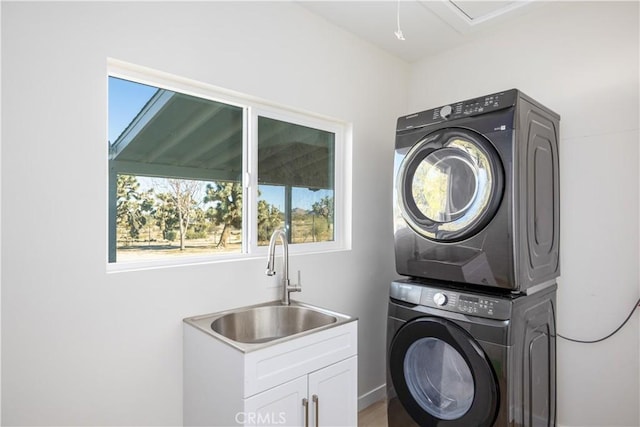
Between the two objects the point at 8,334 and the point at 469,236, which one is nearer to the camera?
the point at 8,334

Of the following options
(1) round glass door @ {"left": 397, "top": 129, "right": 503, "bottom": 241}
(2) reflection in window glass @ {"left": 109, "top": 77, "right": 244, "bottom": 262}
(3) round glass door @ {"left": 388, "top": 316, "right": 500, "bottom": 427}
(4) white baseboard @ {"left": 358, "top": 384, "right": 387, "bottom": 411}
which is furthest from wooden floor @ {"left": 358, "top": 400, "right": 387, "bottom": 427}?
(2) reflection in window glass @ {"left": 109, "top": 77, "right": 244, "bottom": 262}

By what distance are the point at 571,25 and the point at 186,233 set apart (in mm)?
2444

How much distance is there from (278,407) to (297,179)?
1.28 m

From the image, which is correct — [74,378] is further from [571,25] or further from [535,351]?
[571,25]

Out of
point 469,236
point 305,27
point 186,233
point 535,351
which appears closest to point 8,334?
point 186,233

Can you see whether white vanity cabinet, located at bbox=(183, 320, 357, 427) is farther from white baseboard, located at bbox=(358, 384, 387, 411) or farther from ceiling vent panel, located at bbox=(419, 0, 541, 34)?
ceiling vent panel, located at bbox=(419, 0, 541, 34)

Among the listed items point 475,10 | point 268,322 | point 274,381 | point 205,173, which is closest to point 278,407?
point 274,381

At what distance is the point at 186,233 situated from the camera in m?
1.78

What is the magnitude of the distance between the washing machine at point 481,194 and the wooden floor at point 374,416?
1.03 m

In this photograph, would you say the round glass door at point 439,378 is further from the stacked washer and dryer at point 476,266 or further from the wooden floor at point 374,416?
the wooden floor at point 374,416

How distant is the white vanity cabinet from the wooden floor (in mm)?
674

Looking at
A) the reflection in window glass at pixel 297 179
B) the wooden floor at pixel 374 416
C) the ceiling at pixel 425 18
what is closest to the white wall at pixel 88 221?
the reflection in window glass at pixel 297 179

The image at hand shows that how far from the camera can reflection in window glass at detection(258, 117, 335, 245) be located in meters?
2.06

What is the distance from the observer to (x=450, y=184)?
5.97 ft
